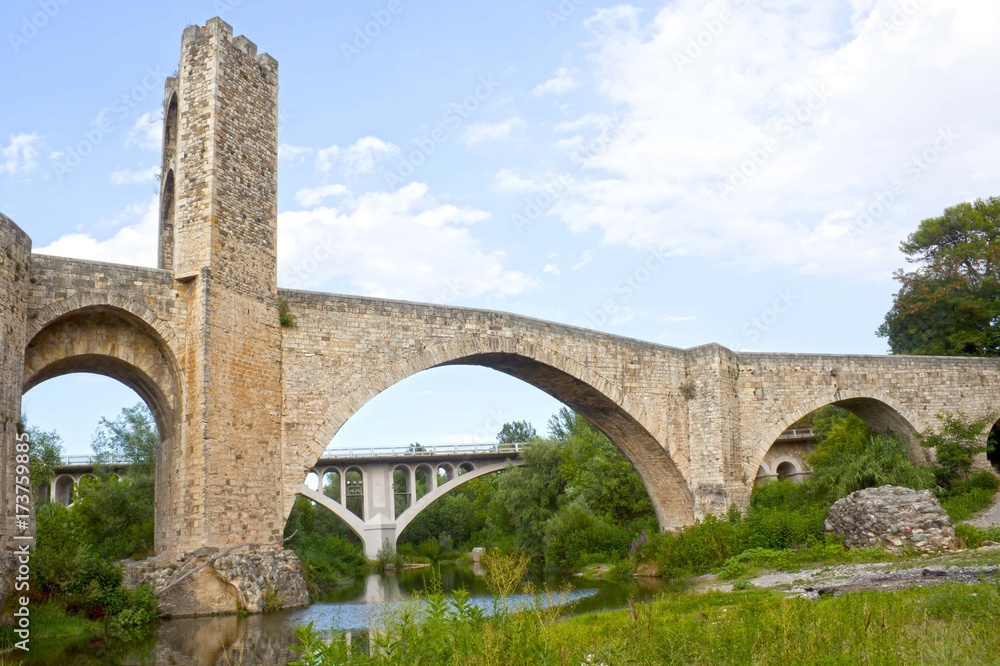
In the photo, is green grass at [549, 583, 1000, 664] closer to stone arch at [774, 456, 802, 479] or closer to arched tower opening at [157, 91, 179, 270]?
arched tower opening at [157, 91, 179, 270]

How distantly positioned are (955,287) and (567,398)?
13.0 meters

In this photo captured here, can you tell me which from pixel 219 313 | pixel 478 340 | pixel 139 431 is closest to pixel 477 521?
pixel 139 431

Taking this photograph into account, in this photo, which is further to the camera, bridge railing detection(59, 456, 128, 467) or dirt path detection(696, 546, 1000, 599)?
bridge railing detection(59, 456, 128, 467)

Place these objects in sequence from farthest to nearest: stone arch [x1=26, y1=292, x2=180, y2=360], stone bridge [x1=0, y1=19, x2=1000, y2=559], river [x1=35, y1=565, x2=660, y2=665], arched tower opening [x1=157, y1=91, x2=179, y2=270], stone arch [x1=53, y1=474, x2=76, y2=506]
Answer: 1. stone arch [x1=53, y1=474, x2=76, y2=506]
2. arched tower opening [x1=157, y1=91, x2=179, y2=270]
3. stone bridge [x1=0, y1=19, x2=1000, y2=559]
4. stone arch [x1=26, y1=292, x2=180, y2=360]
5. river [x1=35, y1=565, x2=660, y2=665]

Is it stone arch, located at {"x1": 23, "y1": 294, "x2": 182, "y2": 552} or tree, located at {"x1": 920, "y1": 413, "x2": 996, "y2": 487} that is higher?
stone arch, located at {"x1": 23, "y1": 294, "x2": 182, "y2": 552}

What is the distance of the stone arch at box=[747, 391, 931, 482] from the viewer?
2092cm

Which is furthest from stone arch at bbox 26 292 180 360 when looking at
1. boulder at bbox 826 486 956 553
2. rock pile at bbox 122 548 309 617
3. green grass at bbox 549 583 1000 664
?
boulder at bbox 826 486 956 553

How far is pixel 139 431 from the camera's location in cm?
2561

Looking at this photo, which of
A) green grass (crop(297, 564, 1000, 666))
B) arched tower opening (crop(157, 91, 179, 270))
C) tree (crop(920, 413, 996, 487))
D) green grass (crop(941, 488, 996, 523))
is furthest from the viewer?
tree (crop(920, 413, 996, 487))

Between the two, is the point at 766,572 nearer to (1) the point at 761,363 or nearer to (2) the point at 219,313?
(1) the point at 761,363

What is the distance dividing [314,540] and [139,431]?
7.95m

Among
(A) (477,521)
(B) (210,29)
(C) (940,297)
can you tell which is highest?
(B) (210,29)

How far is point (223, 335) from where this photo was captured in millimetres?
13688

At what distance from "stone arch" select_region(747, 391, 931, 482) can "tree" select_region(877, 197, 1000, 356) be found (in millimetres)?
4044
